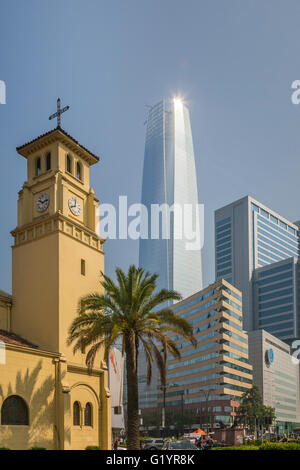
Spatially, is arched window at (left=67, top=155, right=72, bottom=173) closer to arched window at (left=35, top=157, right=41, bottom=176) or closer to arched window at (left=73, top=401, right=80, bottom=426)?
arched window at (left=35, top=157, right=41, bottom=176)

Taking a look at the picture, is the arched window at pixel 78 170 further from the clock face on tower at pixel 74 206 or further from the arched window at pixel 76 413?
the arched window at pixel 76 413

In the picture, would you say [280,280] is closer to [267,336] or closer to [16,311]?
[267,336]

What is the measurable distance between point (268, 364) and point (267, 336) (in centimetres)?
746

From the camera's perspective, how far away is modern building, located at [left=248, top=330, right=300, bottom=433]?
143625 millimetres

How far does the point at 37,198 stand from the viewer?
44125 mm

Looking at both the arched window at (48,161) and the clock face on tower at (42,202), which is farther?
the arched window at (48,161)

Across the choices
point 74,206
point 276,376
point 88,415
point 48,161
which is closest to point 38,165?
point 48,161

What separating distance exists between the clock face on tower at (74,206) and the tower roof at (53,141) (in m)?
4.59

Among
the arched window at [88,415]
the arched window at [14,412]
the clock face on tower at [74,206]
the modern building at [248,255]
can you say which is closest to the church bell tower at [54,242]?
the clock face on tower at [74,206]

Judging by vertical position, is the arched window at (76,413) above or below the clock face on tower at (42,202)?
below

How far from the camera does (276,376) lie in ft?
496

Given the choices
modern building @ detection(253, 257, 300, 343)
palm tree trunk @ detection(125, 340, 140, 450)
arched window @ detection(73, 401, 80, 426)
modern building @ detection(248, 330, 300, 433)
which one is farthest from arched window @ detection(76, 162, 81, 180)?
modern building @ detection(253, 257, 300, 343)

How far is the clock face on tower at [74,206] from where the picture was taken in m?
43.7
